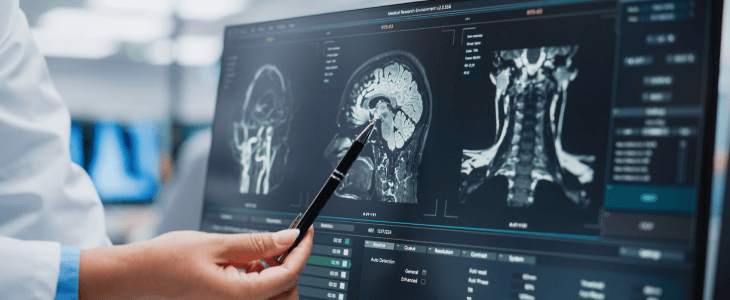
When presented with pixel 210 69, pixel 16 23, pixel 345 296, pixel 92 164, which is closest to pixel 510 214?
pixel 345 296

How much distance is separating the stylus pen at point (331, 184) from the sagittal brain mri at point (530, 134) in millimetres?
126

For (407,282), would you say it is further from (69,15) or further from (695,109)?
(69,15)

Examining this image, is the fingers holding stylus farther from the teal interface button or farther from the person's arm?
the teal interface button

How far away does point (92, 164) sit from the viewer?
3.08 metres

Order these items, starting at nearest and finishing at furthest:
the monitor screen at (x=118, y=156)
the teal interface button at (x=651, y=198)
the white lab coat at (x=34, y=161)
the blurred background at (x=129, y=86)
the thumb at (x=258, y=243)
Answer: the teal interface button at (x=651, y=198), the thumb at (x=258, y=243), the white lab coat at (x=34, y=161), the blurred background at (x=129, y=86), the monitor screen at (x=118, y=156)

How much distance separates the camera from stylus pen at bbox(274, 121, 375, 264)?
1.75 ft

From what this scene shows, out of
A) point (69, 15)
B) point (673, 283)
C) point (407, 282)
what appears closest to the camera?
point (673, 283)

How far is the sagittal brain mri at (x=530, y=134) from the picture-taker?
1.52 ft

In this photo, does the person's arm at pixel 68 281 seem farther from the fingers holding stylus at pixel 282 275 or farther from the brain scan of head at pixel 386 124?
the brain scan of head at pixel 386 124

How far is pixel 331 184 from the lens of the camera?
0.54 meters

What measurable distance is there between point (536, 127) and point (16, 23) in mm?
833

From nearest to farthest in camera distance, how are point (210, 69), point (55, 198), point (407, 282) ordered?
1. point (407, 282)
2. point (55, 198)
3. point (210, 69)

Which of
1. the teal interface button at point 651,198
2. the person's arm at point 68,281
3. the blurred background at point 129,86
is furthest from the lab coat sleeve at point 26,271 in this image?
the blurred background at point 129,86

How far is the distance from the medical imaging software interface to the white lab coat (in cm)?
24
